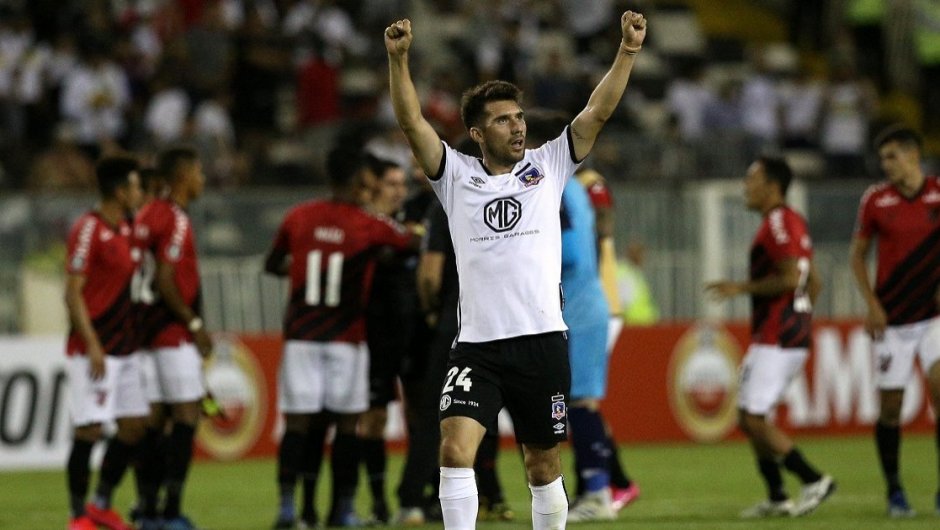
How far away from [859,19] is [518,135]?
21.0 m

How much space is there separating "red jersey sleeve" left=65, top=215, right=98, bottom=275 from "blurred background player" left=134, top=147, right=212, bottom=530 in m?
0.47

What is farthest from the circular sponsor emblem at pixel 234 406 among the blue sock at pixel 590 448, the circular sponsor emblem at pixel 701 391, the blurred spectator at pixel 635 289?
the blue sock at pixel 590 448

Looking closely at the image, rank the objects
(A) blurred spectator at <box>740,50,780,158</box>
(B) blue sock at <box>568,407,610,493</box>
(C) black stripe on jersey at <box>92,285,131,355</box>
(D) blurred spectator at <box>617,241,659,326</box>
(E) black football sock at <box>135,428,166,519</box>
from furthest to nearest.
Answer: (A) blurred spectator at <box>740,50,780,158</box>
(D) blurred spectator at <box>617,241,659,326</box>
(E) black football sock at <box>135,428,166,519</box>
(B) blue sock at <box>568,407,610,493</box>
(C) black stripe on jersey at <box>92,285,131,355</box>

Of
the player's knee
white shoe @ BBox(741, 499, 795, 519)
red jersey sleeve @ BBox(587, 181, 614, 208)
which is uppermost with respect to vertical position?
red jersey sleeve @ BBox(587, 181, 614, 208)

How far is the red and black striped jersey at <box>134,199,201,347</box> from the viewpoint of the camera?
11441 millimetres

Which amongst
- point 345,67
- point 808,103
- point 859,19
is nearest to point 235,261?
point 345,67

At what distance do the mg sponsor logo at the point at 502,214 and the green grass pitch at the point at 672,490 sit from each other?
9.96 ft

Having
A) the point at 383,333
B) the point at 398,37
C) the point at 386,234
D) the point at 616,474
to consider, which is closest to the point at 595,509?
the point at 616,474

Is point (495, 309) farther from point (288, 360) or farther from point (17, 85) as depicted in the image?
point (17, 85)

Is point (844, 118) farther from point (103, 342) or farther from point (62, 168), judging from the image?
point (103, 342)

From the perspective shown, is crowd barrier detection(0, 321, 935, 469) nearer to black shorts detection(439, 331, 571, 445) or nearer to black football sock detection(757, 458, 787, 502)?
black football sock detection(757, 458, 787, 502)

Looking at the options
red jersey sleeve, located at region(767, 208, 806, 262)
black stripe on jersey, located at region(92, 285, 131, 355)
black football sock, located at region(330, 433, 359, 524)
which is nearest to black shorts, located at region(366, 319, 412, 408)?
black football sock, located at region(330, 433, 359, 524)

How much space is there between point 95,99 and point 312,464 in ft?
35.8

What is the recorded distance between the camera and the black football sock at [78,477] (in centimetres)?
1076
